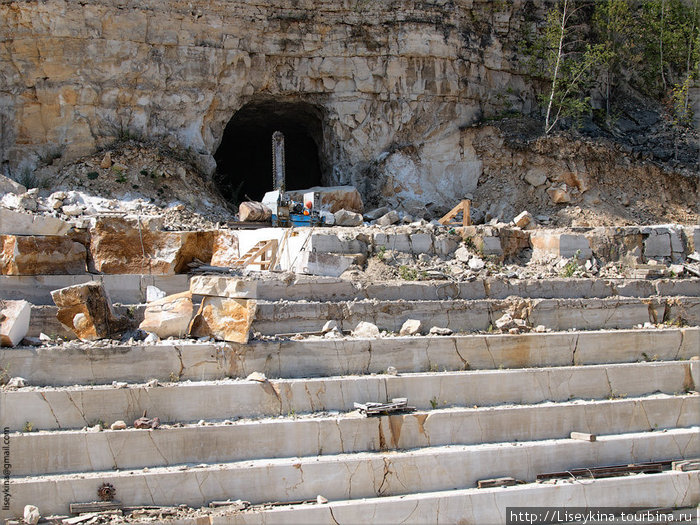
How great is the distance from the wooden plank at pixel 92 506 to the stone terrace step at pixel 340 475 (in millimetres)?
83

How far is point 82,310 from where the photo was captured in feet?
26.1

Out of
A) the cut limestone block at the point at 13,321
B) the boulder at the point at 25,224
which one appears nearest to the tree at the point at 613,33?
the boulder at the point at 25,224

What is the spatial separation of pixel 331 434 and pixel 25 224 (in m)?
4.94

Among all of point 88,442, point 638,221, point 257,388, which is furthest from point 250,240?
point 638,221

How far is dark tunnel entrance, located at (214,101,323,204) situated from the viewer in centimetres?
1859

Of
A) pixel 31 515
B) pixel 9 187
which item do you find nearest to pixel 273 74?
pixel 9 187

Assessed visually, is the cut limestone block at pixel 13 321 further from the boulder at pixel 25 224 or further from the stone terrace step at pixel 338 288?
the boulder at pixel 25 224

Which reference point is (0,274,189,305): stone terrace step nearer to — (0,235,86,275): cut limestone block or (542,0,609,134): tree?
(0,235,86,275): cut limestone block

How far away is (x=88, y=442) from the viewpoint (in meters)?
6.81

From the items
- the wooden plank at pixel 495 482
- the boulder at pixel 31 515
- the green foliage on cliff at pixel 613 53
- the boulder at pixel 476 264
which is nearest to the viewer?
the boulder at pixel 31 515

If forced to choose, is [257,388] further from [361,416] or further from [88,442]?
[88,442]

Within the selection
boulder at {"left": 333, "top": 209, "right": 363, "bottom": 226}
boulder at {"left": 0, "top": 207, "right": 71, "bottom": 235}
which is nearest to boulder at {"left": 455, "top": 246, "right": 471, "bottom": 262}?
boulder at {"left": 333, "top": 209, "right": 363, "bottom": 226}

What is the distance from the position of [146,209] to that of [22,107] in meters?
3.71

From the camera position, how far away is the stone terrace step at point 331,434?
267 inches
